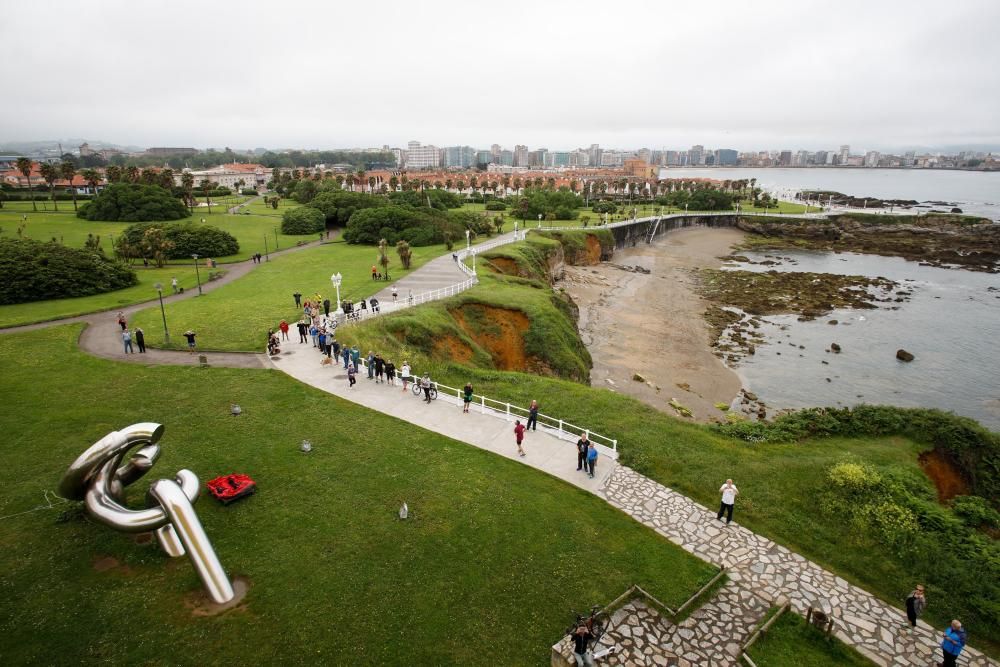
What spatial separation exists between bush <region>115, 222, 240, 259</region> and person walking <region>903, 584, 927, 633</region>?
164 ft

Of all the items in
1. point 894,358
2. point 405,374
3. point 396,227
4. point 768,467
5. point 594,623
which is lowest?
point 894,358

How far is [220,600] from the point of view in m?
9.79

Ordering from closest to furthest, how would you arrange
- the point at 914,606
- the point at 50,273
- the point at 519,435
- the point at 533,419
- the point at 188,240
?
the point at 914,606
the point at 519,435
the point at 533,419
the point at 50,273
the point at 188,240

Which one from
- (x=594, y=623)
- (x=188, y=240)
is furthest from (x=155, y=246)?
(x=594, y=623)

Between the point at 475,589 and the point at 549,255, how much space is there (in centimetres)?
4382

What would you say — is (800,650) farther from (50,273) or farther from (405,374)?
(50,273)

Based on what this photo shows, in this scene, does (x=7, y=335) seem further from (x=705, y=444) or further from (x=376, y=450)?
(x=705, y=444)

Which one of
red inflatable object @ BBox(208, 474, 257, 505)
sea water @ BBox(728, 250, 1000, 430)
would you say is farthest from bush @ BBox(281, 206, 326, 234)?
red inflatable object @ BBox(208, 474, 257, 505)

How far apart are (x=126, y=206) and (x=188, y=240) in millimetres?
21184

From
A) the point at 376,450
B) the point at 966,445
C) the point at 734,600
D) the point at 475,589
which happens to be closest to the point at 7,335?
the point at 376,450

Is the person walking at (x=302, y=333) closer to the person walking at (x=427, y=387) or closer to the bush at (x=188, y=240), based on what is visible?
the person walking at (x=427, y=387)

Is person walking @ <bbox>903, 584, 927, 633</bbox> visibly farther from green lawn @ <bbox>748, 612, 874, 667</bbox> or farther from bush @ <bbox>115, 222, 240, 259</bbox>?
bush @ <bbox>115, 222, 240, 259</bbox>

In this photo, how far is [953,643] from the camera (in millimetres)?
9094

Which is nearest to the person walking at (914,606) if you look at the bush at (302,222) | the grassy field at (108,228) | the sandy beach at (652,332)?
the sandy beach at (652,332)
